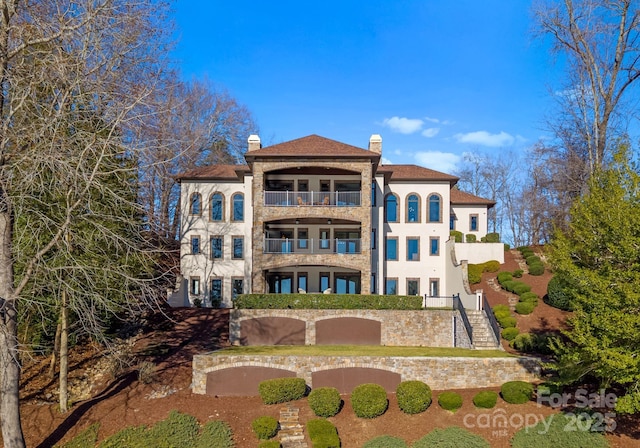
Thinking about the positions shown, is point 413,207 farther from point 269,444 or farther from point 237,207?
point 269,444

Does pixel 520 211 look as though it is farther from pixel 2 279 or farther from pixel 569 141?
pixel 2 279

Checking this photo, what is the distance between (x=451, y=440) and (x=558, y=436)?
10.3 ft

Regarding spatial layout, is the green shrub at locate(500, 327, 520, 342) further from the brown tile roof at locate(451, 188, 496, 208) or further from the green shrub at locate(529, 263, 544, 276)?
the brown tile roof at locate(451, 188, 496, 208)

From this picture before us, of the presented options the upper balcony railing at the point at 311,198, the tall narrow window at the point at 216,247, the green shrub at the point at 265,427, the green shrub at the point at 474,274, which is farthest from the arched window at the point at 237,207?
the green shrub at the point at 265,427

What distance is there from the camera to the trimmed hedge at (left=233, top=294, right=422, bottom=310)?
22.3 m

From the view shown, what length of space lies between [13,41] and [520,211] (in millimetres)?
50330

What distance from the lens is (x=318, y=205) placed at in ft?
84.1

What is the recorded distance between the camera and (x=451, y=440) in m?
14.0

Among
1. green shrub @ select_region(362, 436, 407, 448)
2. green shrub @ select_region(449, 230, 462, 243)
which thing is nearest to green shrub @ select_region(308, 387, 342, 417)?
green shrub @ select_region(362, 436, 407, 448)

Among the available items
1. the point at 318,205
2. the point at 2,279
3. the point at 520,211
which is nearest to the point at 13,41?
the point at 2,279

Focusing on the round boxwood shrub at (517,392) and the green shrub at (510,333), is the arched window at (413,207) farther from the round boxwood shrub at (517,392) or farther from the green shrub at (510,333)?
the round boxwood shrub at (517,392)

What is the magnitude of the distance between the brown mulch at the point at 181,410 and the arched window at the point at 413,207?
13.8 meters

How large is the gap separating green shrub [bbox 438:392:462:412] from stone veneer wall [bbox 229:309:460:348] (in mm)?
6106

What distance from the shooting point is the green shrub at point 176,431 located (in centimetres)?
1462
